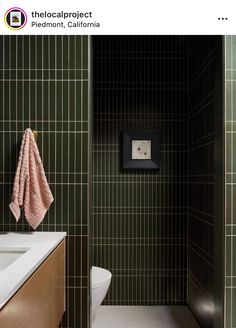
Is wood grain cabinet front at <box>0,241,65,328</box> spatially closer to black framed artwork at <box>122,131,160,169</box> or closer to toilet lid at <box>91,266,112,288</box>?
toilet lid at <box>91,266,112,288</box>

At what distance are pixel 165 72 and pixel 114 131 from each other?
0.71 m

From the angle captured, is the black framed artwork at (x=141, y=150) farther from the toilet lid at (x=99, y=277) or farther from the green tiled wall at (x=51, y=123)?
the green tiled wall at (x=51, y=123)

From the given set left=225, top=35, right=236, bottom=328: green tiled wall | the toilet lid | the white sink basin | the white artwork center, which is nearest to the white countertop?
the white sink basin

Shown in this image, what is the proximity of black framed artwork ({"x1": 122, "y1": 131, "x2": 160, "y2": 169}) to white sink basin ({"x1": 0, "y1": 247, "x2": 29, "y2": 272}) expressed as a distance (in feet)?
5.32

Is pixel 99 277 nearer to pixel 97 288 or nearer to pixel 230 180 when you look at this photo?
pixel 97 288

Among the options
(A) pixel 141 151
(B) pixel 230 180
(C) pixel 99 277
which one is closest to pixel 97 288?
(C) pixel 99 277

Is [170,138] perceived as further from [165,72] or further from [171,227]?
[171,227]

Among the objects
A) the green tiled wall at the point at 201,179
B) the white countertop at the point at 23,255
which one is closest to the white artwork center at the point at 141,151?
the green tiled wall at the point at 201,179

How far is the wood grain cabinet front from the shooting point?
1.08m

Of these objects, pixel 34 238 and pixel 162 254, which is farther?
pixel 162 254

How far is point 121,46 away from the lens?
3.22 meters

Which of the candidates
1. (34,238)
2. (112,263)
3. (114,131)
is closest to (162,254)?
(112,263)
